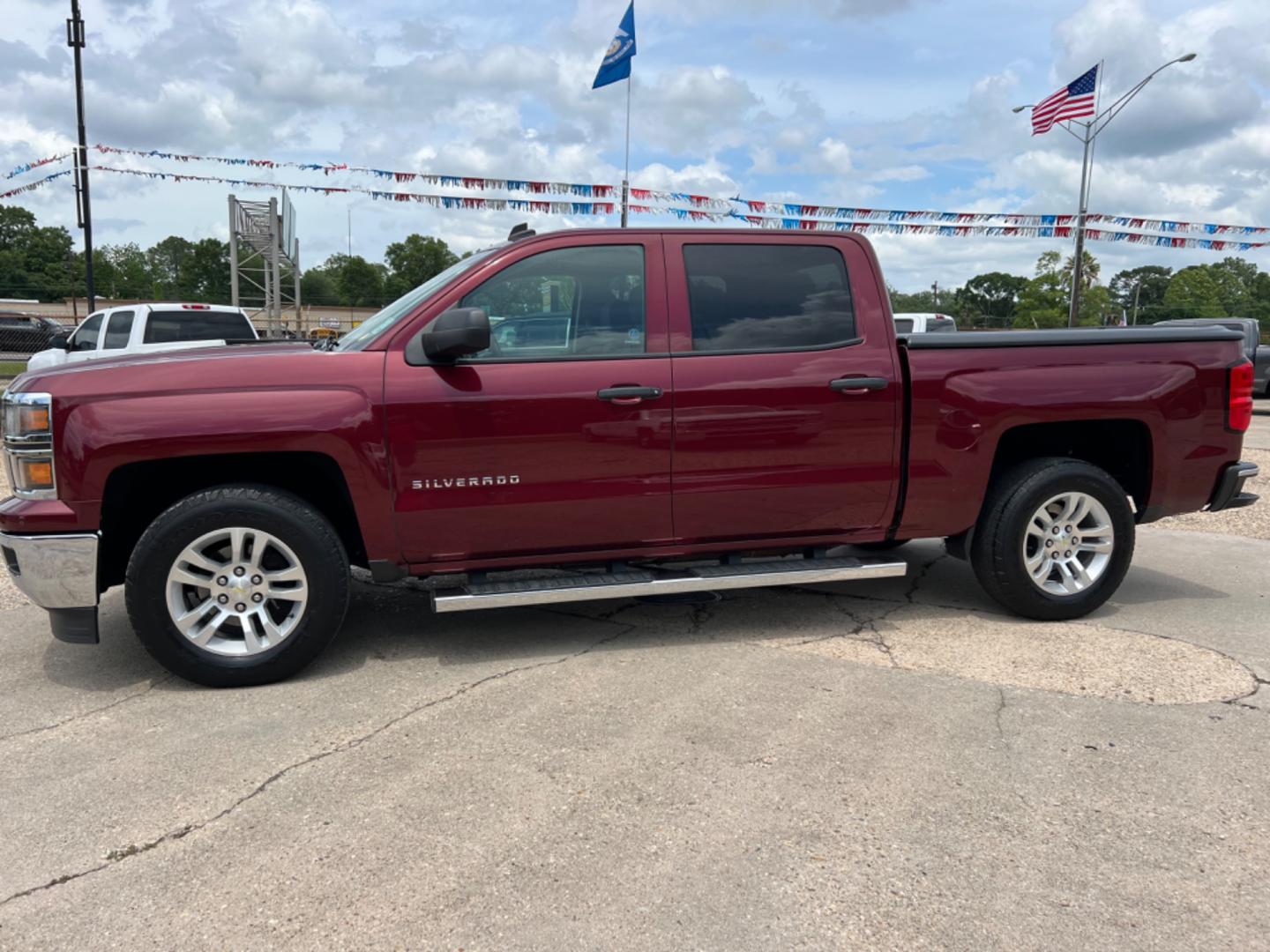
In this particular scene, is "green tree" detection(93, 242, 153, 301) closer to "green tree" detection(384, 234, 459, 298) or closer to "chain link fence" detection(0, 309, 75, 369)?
"green tree" detection(384, 234, 459, 298)

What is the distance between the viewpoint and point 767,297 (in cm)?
425

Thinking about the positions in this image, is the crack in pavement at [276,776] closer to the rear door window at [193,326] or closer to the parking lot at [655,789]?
the parking lot at [655,789]

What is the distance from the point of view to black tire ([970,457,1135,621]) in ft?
14.6

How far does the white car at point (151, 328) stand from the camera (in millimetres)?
11648

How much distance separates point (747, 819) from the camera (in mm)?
2740

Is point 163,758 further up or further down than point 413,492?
further down

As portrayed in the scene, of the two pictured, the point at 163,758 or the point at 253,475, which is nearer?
the point at 163,758

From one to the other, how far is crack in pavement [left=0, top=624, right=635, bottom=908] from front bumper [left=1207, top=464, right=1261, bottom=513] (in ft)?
10.7

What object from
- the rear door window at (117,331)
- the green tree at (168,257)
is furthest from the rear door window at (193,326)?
the green tree at (168,257)

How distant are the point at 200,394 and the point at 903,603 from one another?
369 centimetres

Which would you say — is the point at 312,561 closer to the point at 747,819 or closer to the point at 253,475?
the point at 253,475

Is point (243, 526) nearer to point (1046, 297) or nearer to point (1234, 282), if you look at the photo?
point (1046, 297)

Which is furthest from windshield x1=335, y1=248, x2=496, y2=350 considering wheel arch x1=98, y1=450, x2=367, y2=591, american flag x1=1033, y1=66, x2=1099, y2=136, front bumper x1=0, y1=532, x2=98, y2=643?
american flag x1=1033, y1=66, x2=1099, y2=136

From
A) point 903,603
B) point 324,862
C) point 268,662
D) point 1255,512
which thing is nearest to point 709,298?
point 903,603
